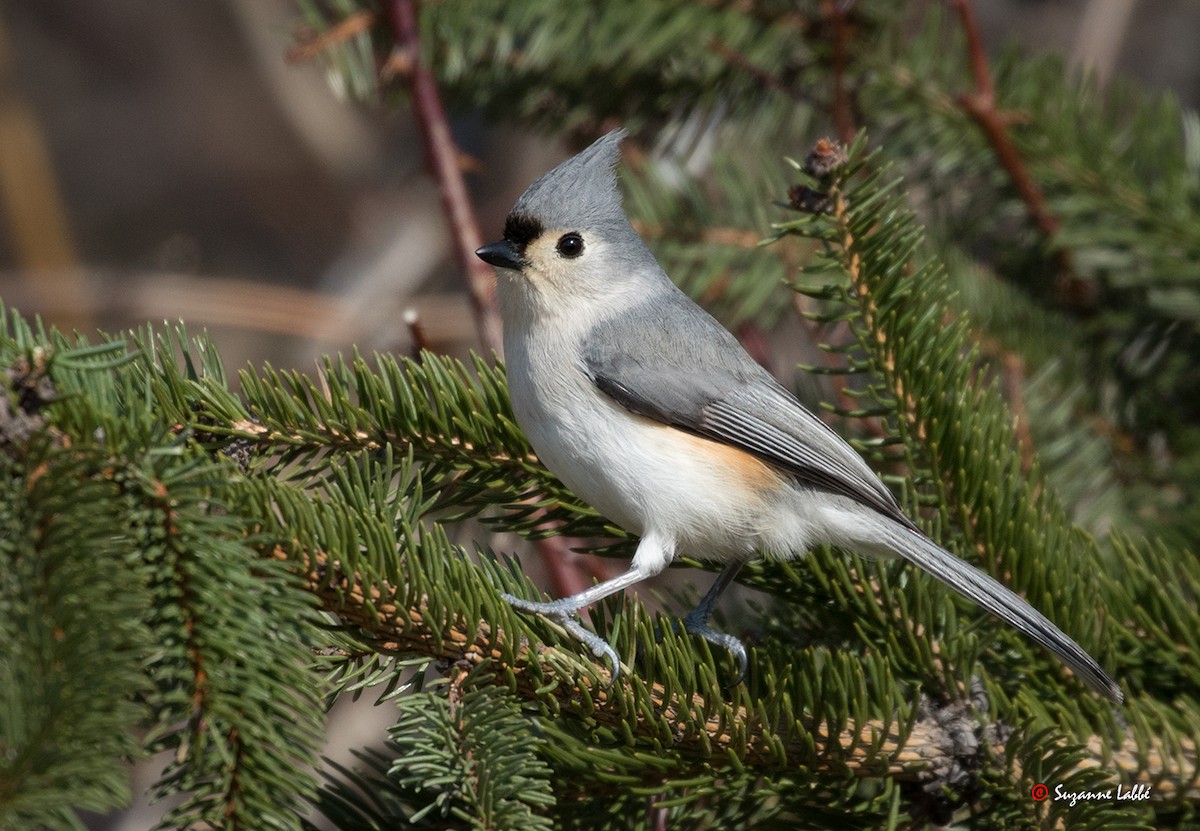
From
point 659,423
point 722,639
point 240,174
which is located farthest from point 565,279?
point 240,174

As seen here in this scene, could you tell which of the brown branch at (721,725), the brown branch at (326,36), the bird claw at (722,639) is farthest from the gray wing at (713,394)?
the brown branch at (326,36)

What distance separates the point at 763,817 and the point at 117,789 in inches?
29.5

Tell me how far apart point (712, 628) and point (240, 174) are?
4.16 metres

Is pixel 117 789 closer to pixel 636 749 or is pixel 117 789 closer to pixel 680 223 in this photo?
pixel 636 749

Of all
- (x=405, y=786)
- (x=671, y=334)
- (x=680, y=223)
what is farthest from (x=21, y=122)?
(x=405, y=786)

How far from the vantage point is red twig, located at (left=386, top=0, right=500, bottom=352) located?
2.03m

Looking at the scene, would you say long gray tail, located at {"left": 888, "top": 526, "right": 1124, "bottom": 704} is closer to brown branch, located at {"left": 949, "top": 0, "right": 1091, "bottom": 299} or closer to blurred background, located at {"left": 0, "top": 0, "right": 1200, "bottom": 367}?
brown branch, located at {"left": 949, "top": 0, "right": 1091, "bottom": 299}

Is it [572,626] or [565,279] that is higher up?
[565,279]

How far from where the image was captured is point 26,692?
885 millimetres

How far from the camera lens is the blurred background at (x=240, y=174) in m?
3.28

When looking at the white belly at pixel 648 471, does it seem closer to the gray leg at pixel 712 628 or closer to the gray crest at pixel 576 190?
the gray leg at pixel 712 628

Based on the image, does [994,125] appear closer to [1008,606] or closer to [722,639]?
[1008,606]

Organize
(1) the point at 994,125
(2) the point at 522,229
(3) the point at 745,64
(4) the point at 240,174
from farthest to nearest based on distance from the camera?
(4) the point at 240,174 < (3) the point at 745,64 < (1) the point at 994,125 < (2) the point at 522,229

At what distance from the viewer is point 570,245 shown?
189cm
